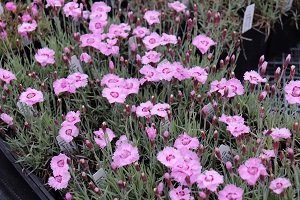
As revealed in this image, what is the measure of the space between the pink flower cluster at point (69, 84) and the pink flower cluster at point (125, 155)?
13.4 inches

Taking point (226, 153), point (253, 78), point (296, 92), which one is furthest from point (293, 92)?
point (226, 153)

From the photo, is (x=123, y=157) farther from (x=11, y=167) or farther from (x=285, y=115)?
(x=285, y=115)

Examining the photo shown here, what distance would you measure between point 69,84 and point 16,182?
42 cm

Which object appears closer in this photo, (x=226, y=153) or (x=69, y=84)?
(x=226, y=153)

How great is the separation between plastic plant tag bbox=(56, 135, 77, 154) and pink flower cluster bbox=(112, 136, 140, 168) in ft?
0.83

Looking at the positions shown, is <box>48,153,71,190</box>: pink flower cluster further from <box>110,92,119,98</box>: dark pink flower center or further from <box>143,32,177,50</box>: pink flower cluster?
<box>143,32,177,50</box>: pink flower cluster

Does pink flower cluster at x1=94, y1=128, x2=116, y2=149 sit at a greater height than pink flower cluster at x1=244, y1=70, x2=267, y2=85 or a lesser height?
lesser

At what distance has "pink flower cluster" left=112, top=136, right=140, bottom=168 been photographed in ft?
4.47

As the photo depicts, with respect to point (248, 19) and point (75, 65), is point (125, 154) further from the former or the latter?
point (248, 19)

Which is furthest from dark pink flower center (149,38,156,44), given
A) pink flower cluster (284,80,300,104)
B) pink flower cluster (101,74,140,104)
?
pink flower cluster (284,80,300,104)

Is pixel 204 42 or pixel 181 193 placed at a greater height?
pixel 204 42

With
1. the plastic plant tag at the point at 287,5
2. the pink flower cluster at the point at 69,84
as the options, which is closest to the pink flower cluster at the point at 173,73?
the pink flower cluster at the point at 69,84

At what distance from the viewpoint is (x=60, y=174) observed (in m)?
1.44

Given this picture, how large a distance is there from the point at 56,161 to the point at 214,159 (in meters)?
0.53
